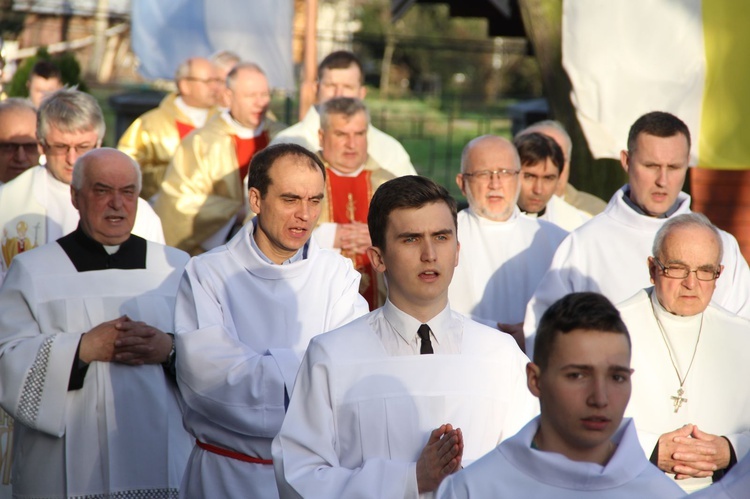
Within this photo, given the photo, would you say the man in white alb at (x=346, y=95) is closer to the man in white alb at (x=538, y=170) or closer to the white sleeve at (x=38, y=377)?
the man in white alb at (x=538, y=170)

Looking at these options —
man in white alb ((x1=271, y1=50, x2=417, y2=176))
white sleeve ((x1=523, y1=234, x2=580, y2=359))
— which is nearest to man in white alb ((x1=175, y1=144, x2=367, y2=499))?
white sleeve ((x1=523, y1=234, x2=580, y2=359))

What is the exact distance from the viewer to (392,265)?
3.96 metres

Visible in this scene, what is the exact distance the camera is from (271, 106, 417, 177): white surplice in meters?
8.38

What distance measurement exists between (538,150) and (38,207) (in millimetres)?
2927

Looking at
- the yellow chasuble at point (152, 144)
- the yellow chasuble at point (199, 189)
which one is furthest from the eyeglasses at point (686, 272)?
the yellow chasuble at point (152, 144)

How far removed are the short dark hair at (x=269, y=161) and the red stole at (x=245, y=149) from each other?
3.78 meters

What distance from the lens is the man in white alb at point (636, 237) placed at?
19.6 feet

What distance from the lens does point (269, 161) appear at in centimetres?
516

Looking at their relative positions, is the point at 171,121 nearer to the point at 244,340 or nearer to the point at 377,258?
the point at 244,340

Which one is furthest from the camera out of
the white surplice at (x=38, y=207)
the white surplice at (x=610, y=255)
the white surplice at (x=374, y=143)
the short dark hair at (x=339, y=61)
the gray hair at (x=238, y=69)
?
the gray hair at (x=238, y=69)

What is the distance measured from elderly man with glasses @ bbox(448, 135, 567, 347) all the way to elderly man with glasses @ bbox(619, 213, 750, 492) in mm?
1555

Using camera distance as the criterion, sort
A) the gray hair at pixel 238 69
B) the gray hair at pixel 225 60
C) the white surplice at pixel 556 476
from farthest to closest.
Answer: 1. the gray hair at pixel 225 60
2. the gray hair at pixel 238 69
3. the white surplice at pixel 556 476

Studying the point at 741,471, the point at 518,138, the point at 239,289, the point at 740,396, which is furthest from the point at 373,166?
the point at 741,471

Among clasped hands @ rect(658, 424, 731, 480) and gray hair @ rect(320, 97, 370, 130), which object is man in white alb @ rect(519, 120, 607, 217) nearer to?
gray hair @ rect(320, 97, 370, 130)
